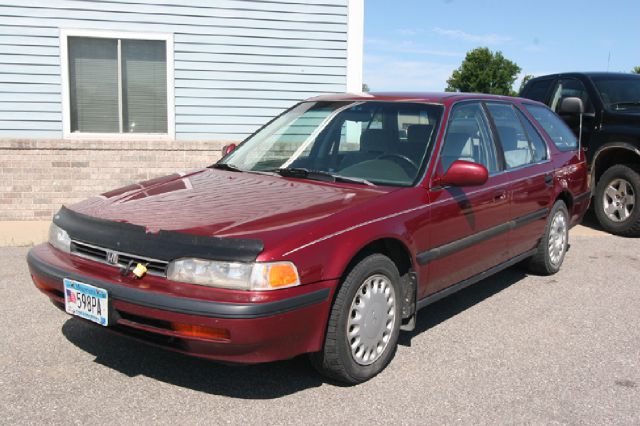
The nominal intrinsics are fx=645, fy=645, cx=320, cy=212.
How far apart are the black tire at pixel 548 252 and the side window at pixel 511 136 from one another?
652 mm

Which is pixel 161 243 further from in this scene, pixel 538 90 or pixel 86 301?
pixel 538 90

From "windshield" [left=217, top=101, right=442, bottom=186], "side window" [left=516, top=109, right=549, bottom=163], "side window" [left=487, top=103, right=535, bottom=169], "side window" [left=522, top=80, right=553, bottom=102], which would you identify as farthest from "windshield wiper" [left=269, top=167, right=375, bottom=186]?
"side window" [left=522, top=80, right=553, bottom=102]

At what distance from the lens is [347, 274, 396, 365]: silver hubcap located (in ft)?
11.2

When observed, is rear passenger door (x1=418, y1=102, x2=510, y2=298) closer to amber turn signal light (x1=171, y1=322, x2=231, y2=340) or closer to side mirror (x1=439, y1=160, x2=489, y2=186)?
side mirror (x1=439, y1=160, x2=489, y2=186)

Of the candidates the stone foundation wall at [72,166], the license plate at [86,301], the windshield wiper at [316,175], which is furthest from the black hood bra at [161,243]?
the stone foundation wall at [72,166]

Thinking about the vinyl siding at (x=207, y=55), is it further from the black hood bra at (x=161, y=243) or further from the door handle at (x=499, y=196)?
the black hood bra at (x=161, y=243)

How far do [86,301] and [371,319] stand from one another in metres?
1.48

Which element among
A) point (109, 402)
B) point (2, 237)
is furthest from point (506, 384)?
point (2, 237)

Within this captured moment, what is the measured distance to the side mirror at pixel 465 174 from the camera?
3906mm

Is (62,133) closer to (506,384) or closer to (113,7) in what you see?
(113,7)

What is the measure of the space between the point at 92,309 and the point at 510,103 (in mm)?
3753

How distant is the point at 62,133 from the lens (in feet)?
29.6

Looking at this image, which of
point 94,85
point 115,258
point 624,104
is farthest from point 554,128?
point 94,85

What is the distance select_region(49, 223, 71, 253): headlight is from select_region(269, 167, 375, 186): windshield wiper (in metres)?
1.35
